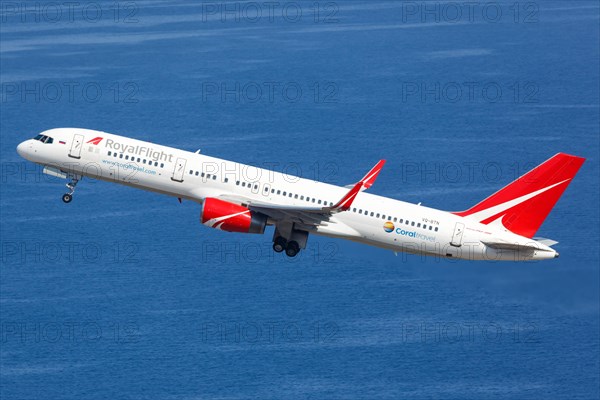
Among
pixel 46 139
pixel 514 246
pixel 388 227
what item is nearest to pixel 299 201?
pixel 388 227

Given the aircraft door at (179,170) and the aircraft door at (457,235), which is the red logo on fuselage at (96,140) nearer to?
the aircraft door at (179,170)

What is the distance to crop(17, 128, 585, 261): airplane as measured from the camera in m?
74.2

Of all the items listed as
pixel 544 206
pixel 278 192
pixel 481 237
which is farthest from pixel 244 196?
pixel 544 206

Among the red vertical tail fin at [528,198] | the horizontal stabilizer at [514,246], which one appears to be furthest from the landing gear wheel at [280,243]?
the horizontal stabilizer at [514,246]

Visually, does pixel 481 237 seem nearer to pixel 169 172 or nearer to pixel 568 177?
pixel 568 177

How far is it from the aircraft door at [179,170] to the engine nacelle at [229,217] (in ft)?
9.55

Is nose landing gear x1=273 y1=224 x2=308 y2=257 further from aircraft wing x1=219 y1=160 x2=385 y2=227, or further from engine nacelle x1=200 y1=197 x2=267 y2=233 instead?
engine nacelle x1=200 y1=197 x2=267 y2=233

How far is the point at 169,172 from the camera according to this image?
74188mm

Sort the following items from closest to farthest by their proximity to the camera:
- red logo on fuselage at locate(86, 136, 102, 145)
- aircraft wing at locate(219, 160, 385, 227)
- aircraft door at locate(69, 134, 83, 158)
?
aircraft wing at locate(219, 160, 385, 227), red logo on fuselage at locate(86, 136, 102, 145), aircraft door at locate(69, 134, 83, 158)

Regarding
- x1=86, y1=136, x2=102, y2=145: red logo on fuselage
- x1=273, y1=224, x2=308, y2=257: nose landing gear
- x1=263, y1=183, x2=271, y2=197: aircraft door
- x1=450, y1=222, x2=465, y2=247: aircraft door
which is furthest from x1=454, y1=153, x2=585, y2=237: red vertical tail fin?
x1=86, y1=136, x2=102, y2=145: red logo on fuselage

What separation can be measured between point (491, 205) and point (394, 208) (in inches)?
342

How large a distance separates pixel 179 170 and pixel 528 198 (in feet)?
92.0

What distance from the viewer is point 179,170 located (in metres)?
74.1

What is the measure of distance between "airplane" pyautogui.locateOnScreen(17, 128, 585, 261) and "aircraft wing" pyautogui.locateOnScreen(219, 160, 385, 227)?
0.08 meters
